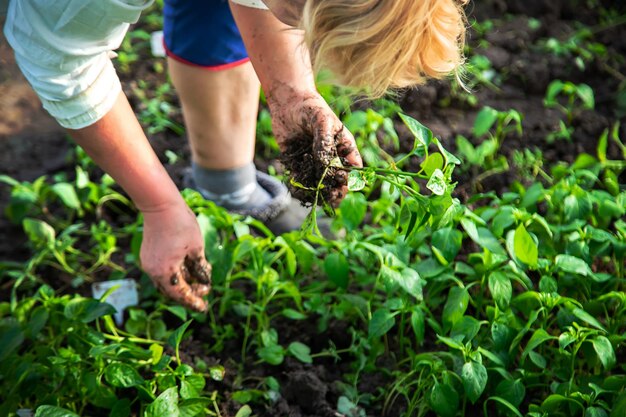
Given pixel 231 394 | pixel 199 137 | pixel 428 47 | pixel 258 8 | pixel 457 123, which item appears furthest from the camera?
pixel 457 123

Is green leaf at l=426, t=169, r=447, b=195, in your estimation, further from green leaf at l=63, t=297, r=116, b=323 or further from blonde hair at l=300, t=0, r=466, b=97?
green leaf at l=63, t=297, r=116, b=323

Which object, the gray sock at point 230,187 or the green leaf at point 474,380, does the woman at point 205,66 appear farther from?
the green leaf at point 474,380

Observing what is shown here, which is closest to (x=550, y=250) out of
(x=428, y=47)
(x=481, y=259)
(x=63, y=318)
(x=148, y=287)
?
(x=481, y=259)

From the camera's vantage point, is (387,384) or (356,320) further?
(356,320)

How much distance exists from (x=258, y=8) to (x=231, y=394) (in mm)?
747

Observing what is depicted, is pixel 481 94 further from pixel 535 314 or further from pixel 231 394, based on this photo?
pixel 231 394

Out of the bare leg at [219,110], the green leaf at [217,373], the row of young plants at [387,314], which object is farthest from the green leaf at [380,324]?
the bare leg at [219,110]

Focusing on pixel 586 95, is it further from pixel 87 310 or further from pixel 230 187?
pixel 87 310

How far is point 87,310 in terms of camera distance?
1.53 metres

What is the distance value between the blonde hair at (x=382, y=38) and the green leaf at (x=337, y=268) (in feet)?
1.46

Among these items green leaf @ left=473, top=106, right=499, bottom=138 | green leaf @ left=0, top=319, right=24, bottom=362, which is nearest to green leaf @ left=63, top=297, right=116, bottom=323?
green leaf @ left=0, top=319, right=24, bottom=362

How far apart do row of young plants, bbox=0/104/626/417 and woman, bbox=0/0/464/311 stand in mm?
104

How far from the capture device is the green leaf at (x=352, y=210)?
1.70 metres

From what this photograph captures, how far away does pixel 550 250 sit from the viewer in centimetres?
163
